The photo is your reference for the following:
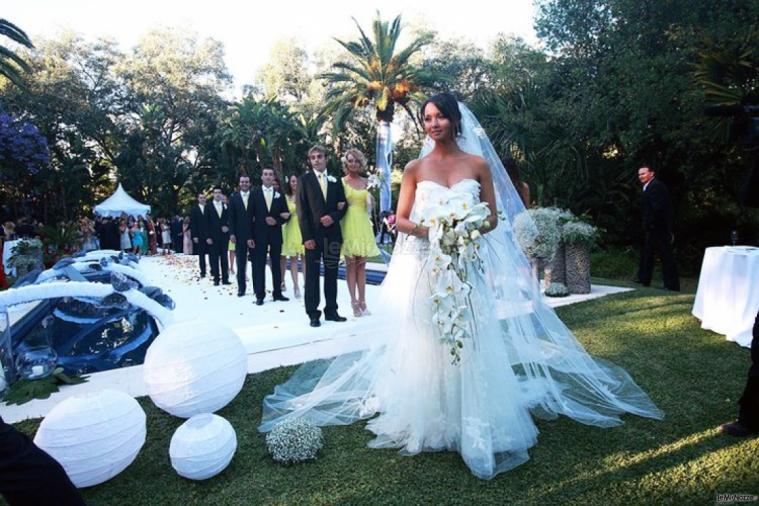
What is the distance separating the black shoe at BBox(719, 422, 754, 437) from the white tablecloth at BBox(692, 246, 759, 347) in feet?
6.85

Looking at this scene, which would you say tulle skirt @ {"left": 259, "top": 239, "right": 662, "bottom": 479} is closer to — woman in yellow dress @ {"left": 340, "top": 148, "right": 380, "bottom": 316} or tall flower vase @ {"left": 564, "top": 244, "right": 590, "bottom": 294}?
woman in yellow dress @ {"left": 340, "top": 148, "right": 380, "bottom": 316}

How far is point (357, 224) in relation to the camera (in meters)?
6.18

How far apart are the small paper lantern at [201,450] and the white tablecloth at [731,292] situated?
15.1ft

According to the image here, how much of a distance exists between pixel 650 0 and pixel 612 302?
8286 millimetres

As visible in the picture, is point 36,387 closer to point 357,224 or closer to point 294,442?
point 294,442

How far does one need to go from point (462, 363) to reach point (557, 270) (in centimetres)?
561

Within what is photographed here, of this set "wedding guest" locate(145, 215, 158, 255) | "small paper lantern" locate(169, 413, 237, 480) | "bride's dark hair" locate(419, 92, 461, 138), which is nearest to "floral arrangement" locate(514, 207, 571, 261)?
"bride's dark hair" locate(419, 92, 461, 138)

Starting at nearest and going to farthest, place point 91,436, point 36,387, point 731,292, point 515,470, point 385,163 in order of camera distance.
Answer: point 91,436 → point 515,470 → point 36,387 → point 731,292 → point 385,163

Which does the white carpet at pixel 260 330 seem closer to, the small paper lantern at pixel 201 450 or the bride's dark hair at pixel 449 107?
the small paper lantern at pixel 201 450

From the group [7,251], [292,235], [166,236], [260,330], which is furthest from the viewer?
[166,236]

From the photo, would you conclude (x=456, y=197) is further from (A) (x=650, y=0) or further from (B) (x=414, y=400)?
(A) (x=650, y=0)

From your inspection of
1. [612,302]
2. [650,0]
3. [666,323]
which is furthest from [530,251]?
[650,0]

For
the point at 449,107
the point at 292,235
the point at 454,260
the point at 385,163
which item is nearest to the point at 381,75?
the point at 385,163

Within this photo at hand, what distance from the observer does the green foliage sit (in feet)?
12.0
